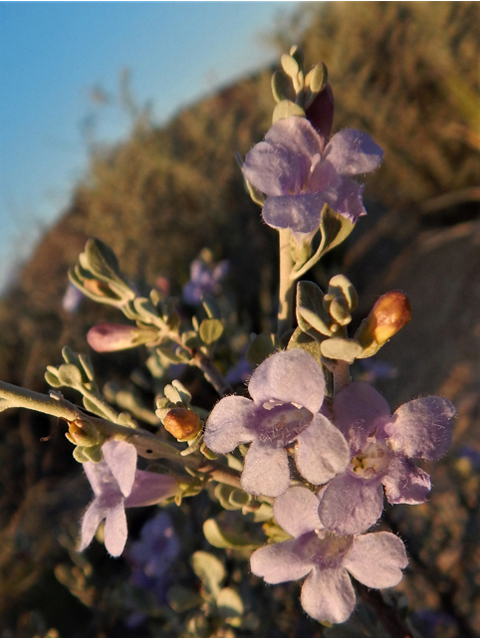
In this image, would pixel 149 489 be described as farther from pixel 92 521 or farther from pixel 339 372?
pixel 339 372

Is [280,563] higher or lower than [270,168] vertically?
lower

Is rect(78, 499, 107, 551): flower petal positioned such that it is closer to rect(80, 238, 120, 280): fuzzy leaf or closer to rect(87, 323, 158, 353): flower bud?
rect(87, 323, 158, 353): flower bud

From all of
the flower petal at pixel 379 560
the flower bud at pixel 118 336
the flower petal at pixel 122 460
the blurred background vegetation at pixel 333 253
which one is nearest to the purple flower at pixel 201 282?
the flower bud at pixel 118 336

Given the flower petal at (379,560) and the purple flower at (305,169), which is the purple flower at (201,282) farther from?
the flower petal at (379,560)

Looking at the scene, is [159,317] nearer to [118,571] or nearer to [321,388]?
[321,388]

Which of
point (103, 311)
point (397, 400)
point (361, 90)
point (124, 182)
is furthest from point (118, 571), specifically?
point (361, 90)

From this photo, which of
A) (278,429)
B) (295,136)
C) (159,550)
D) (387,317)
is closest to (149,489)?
(278,429)
